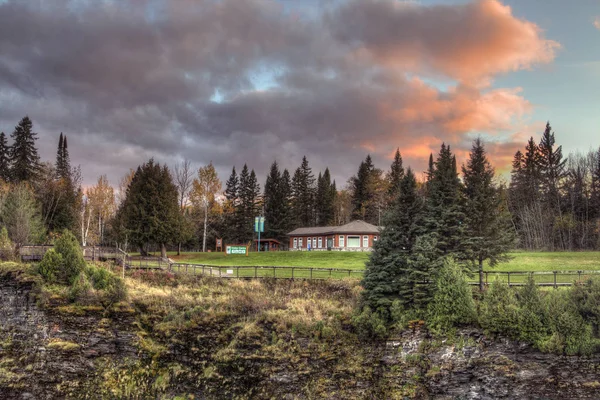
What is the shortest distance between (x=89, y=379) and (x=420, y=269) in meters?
18.3

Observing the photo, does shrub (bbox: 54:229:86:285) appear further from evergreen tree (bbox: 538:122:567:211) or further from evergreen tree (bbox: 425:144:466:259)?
evergreen tree (bbox: 538:122:567:211)

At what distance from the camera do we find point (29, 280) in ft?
79.6

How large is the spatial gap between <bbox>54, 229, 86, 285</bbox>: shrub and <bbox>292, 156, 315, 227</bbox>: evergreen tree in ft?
165

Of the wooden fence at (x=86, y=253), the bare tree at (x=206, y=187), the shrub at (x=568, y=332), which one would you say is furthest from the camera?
the bare tree at (x=206, y=187)

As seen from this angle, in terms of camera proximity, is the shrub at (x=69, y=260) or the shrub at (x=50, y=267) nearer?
the shrub at (x=50, y=267)

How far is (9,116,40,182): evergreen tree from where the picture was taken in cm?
5350

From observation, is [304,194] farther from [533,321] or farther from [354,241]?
[533,321]

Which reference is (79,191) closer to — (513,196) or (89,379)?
(89,379)

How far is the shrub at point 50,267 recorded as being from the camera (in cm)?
2435

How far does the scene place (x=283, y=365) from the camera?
19.3 metres

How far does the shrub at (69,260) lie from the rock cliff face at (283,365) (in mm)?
1933

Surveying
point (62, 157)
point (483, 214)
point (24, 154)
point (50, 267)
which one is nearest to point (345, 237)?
point (483, 214)

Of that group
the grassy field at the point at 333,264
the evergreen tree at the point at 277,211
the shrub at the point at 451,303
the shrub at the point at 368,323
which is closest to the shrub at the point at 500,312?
the shrub at the point at 451,303

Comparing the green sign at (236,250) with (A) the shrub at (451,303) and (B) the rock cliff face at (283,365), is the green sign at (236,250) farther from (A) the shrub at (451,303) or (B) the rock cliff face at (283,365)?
(A) the shrub at (451,303)
